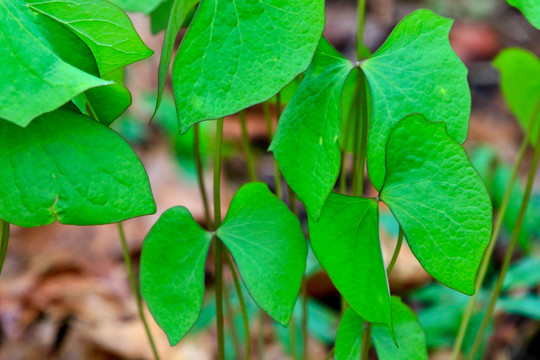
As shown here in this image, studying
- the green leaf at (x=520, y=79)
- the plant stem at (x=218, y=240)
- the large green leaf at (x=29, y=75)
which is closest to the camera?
the large green leaf at (x=29, y=75)

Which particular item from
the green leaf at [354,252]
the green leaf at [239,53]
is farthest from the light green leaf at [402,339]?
the green leaf at [239,53]

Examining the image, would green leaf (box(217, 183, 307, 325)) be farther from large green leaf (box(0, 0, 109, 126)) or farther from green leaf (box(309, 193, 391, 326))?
large green leaf (box(0, 0, 109, 126))

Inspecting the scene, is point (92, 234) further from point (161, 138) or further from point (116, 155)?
point (116, 155)

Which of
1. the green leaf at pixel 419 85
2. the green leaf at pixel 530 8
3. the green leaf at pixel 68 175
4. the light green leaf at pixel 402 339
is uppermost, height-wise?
the green leaf at pixel 530 8

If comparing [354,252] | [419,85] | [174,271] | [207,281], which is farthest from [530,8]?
[207,281]

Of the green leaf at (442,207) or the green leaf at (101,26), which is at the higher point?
the green leaf at (101,26)

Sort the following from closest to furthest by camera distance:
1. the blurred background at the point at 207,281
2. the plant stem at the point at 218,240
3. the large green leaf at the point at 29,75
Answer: the large green leaf at the point at 29,75 → the plant stem at the point at 218,240 → the blurred background at the point at 207,281

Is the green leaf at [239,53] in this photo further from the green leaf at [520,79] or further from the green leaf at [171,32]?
the green leaf at [520,79]

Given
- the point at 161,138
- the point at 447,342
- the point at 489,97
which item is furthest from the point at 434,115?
the point at 489,97
